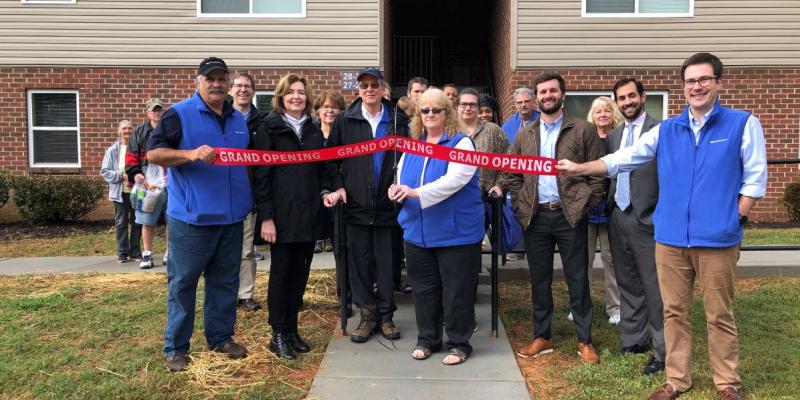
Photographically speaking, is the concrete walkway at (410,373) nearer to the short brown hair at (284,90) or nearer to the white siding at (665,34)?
the short brown hair at (284,90)

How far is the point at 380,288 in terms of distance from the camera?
4.70m

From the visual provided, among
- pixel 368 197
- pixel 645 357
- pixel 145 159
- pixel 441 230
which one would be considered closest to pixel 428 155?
pixel 441 230

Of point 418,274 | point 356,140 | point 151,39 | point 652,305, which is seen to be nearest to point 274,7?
point 151,39

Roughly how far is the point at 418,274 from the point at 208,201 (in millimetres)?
1558

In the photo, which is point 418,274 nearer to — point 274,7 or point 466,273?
point 466,273

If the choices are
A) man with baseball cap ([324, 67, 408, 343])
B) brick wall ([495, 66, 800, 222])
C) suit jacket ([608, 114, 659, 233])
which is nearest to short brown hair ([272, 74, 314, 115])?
man with baseball cap ([324, 67, 408, 343])

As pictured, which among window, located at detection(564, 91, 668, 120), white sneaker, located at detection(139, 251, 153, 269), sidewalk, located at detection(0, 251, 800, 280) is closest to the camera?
sidewalk, located at detection(0, 251, 800, 280)

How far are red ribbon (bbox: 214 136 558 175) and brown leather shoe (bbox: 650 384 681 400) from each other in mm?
1483

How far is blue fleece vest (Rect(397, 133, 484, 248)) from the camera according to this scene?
4.12 metres

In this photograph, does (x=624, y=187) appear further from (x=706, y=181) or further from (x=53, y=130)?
(x=53, y=130)

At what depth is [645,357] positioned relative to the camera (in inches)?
163

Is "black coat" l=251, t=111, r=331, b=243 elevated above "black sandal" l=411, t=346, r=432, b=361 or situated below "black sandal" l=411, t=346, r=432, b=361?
above

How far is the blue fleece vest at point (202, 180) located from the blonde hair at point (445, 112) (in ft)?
4.35

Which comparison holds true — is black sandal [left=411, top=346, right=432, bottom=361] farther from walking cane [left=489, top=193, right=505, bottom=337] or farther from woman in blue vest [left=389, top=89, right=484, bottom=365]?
walking cane [left=489, top=193, right=505, bottom=337]
